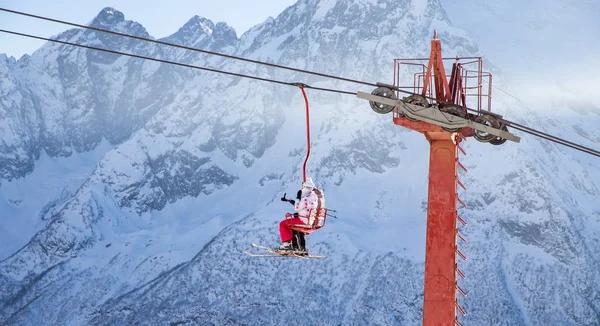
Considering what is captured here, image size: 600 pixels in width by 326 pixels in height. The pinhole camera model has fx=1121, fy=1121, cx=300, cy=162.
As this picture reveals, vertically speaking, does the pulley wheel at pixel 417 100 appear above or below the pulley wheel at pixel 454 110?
above

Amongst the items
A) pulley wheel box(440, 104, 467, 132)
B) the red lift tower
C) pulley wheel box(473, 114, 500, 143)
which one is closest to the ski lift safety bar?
the red lift tower

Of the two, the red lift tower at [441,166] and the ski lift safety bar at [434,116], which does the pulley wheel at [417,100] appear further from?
the ski lift safety bar at [434,116]

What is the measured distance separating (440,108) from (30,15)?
346 inches

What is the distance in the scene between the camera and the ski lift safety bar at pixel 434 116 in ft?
77.0

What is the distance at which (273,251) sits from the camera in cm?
3005

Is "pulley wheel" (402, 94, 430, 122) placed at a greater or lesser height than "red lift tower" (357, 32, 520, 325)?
greater

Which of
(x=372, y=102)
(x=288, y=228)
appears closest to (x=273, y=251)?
(x=288, y=228)

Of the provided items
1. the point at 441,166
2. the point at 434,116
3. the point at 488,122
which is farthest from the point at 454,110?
the point at 441,166

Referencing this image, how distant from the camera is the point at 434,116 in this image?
2378 centimetres

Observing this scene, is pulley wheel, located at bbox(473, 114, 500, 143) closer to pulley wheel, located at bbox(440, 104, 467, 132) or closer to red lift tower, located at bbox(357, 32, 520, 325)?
red lift tower, located at bbox(357, 32, 520, 325)

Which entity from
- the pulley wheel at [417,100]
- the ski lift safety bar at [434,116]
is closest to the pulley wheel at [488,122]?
the ski lift safety bar at [434,116]

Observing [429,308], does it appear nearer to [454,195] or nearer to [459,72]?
[454,195]

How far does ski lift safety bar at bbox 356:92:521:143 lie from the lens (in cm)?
2348

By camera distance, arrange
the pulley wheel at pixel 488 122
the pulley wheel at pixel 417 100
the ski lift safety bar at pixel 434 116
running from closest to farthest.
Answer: the ski lift safety bar at pixel 434 116, the pulley wheel at pixel 488 122, the pulley wheel at pixel 417 100
